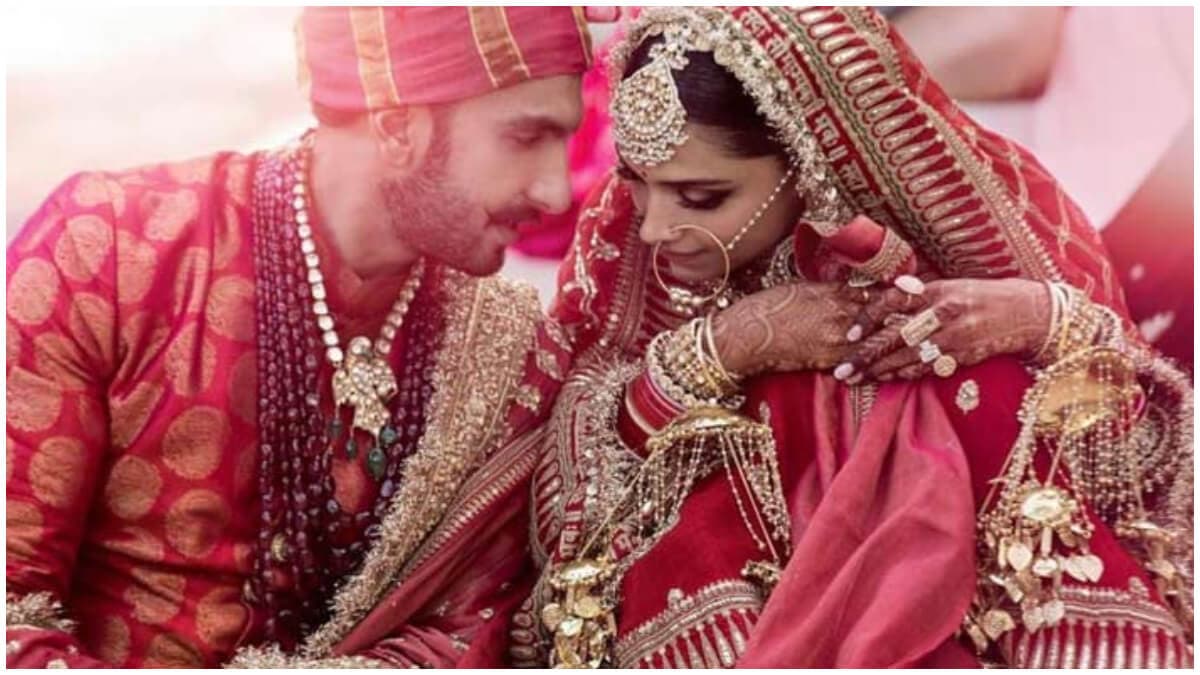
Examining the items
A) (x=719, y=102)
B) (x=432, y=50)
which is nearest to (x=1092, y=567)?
(x=719, y=102)

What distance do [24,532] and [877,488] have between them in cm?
87

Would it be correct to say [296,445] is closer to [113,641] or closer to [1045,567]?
[113,641]

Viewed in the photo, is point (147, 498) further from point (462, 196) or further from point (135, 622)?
point (462, 196)

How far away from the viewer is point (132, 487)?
1654 millimetres

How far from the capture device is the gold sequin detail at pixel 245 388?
166 cm

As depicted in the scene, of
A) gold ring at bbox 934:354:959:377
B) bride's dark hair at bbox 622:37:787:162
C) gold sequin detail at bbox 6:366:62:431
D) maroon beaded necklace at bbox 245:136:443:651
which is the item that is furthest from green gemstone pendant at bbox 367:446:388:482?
gold ring at bbox 934:354:959:377

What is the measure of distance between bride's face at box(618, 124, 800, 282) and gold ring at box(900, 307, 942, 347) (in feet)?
0.59

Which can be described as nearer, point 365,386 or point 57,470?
point 57,470

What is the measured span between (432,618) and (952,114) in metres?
0.79

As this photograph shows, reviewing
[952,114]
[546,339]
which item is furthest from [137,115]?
[952,114]

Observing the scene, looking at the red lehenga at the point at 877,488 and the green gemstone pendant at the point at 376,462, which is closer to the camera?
the red lehenga at the point at 877,488

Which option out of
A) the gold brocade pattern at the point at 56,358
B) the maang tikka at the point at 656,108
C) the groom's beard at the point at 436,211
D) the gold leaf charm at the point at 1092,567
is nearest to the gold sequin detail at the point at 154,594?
the gold brocade pattern at the point at 56,358

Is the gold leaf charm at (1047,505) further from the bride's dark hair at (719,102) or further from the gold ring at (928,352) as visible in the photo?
the bride's dark hair at (719,102)

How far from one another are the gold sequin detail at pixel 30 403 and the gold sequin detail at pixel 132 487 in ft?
0.30
